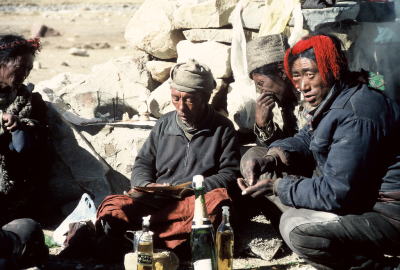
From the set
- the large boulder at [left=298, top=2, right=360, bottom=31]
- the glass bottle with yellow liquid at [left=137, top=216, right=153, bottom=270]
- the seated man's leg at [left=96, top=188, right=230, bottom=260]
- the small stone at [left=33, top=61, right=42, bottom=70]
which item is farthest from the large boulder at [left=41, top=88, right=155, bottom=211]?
the small stone at [left=33, top=61, right=42, bottom=70]

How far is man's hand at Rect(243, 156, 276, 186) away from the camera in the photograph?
508 cm

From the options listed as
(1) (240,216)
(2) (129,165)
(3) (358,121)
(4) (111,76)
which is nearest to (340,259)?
(3) (358,121)

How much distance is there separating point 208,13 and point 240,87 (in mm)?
1035

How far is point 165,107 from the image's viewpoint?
7.44 meters

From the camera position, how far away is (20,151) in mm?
5953

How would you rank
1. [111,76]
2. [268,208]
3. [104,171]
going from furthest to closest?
[111,76]
[104,171]
[268,208]

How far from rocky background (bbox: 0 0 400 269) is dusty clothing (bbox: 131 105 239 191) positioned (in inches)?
25.5

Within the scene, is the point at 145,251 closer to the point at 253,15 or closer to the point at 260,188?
the point at 260,188

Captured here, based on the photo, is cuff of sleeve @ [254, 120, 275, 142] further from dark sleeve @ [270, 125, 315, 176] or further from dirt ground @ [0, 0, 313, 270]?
dirt ground @ [0, 0, 313, 270]

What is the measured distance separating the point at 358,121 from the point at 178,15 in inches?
137

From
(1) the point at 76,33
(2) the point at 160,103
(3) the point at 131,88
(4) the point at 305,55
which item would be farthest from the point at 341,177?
(1) the point at 76,33

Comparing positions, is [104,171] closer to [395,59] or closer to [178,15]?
[178,15]

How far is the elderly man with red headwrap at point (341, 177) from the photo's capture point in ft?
14.9

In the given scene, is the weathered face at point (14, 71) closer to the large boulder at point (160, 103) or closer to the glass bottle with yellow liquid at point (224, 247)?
the large boulder at point (160, 103)
